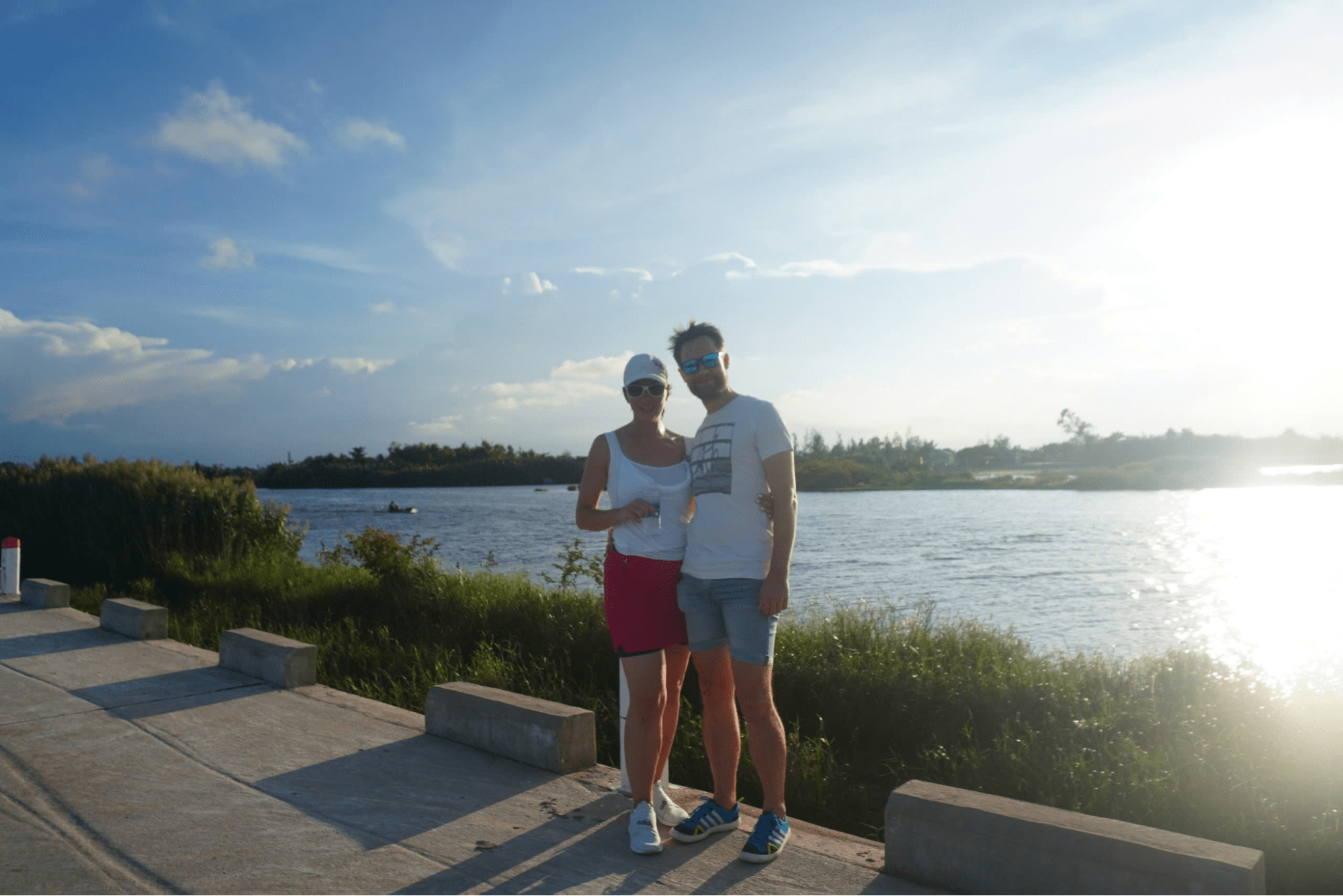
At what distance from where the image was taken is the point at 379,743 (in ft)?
16.3

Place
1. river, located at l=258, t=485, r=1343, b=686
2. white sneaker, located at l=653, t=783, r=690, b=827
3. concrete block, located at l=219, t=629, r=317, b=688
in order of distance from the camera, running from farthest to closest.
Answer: river, located at l=258, t=485, r=1343, b=686 < concrete block, located at l=219, t=629, r=317, b=688 < white sneaker, located at l=653, t=783, r=690, b=827

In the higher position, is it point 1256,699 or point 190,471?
point 190,471

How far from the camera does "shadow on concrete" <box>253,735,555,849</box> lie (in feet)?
12.5

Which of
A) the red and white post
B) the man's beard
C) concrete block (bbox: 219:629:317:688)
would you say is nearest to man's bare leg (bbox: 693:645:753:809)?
the man's beard

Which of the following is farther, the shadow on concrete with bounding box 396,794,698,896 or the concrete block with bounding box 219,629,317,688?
the concrete block with bounding box 219,629,317,688

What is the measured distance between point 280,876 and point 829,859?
6.86 feet

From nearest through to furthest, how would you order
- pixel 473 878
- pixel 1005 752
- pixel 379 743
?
pixel 473 878
pixel 379 743
pixel 1005 752

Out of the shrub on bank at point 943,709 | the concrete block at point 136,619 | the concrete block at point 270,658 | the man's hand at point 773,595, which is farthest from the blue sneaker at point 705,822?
the concrete block at point 136,619

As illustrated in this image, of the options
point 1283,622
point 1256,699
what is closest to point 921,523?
point 1283,622

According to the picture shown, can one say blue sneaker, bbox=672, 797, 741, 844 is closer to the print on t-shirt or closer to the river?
the print on t-shirt

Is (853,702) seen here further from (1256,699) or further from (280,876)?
(280,876)

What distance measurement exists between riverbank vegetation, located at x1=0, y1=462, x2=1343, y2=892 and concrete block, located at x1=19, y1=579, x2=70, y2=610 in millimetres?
860

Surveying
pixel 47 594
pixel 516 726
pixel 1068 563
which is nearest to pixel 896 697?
pixel 516 726

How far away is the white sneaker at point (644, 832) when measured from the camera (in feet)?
11.4
